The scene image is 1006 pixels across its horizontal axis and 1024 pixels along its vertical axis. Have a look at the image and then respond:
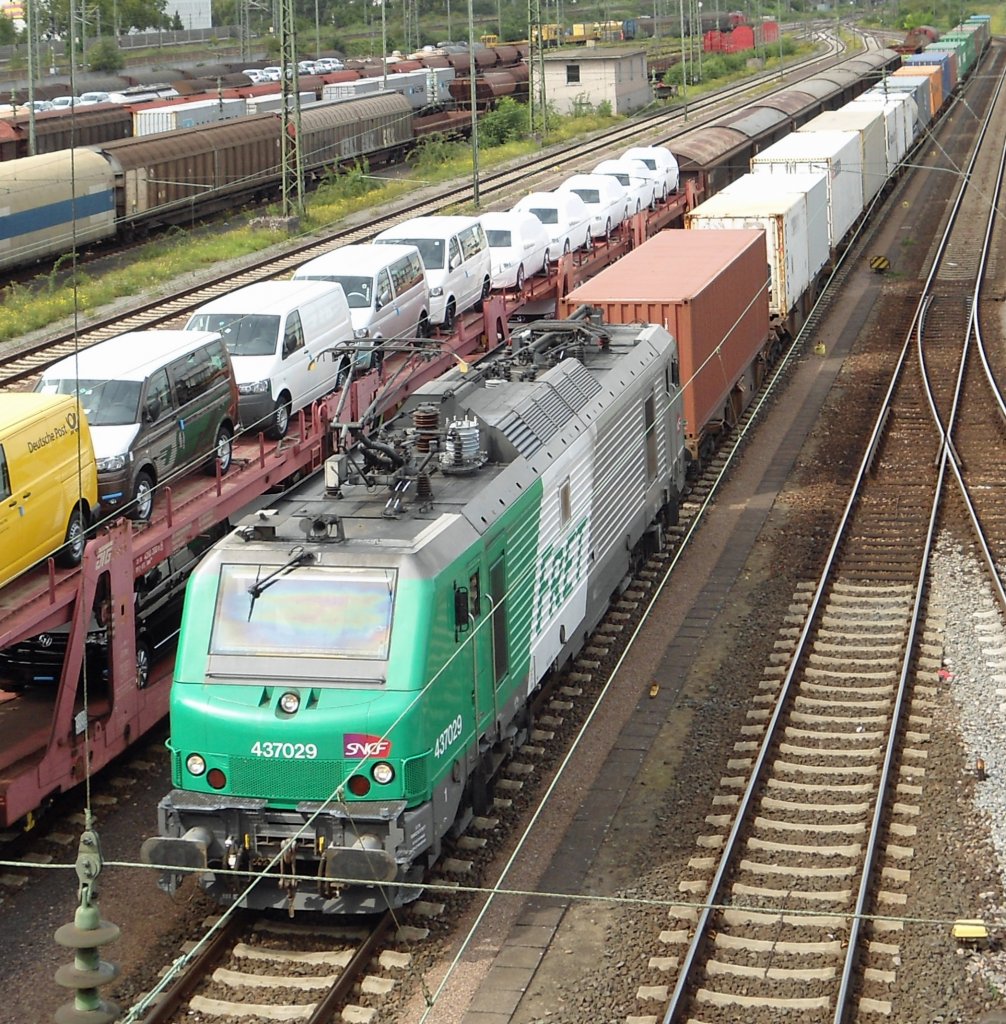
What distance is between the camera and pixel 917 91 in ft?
210

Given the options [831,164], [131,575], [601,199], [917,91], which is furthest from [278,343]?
[917,91]

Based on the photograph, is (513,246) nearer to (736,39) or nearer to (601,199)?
(601,199)

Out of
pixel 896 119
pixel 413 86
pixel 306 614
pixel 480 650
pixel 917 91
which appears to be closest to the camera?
pixel 306 614

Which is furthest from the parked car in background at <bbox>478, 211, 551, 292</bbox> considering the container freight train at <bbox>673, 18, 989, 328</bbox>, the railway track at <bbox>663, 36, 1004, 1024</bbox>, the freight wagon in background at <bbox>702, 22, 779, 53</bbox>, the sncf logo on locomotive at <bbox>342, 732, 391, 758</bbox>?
Answer: the freight wagon in background at <bbox>702, 22, 779, 53</bbox>

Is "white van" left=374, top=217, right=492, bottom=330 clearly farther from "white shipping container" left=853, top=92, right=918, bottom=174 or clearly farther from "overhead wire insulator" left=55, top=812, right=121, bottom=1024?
"white shipping container" left=853, top=92, right=918, bottom=174

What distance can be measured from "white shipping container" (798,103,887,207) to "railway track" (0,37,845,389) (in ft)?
27.5

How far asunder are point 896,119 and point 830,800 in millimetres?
43648

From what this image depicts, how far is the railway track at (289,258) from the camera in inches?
1040

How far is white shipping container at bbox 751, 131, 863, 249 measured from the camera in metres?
37.1

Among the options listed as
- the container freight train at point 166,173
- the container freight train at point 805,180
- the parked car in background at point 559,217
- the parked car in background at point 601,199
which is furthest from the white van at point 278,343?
the parked car in background at point 601,199

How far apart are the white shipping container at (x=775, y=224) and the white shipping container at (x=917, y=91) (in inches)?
1258

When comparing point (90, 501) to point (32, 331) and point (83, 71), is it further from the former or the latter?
point (83, 71)

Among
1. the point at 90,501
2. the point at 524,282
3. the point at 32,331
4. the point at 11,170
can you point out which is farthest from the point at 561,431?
the point at 11,170

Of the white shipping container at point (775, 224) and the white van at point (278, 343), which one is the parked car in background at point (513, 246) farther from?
the white van at point (278, 343)
